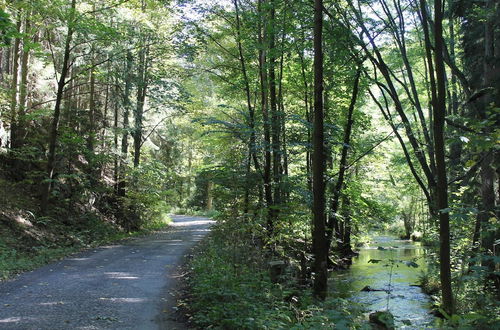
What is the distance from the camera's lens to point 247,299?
603cm

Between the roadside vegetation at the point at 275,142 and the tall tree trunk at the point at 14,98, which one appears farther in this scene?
the tall tree trunk at the point at 14,98

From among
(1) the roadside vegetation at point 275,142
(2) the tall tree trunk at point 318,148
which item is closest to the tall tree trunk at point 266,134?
(1) the roadside vegetation at point 275,142

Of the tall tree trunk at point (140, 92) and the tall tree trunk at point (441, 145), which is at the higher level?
the tall tree trunk at point (140, 92)

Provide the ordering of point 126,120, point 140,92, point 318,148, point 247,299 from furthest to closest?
point 140,92 → point 126,120 → point 318,148 → point 247,299

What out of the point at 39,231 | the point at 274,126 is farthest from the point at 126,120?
the point at 274,126

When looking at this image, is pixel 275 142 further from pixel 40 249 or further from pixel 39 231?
pixel 39 231

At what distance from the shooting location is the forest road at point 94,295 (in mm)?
5637

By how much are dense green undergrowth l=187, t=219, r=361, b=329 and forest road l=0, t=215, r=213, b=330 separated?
0.57 meters

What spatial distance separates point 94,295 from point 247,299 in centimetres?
285

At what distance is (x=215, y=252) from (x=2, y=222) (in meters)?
6.83

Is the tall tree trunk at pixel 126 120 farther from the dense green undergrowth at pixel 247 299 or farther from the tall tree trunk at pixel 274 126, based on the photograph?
the dense green undergrowth at pixel 247 299

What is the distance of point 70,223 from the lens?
1479 cm

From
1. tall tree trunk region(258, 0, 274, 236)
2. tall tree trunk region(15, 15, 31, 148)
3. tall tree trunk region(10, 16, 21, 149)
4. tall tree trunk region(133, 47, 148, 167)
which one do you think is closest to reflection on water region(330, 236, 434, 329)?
tall tree trunk region(258, 0, 274, 236)

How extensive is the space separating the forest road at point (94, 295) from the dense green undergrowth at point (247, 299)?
22.3 inches
